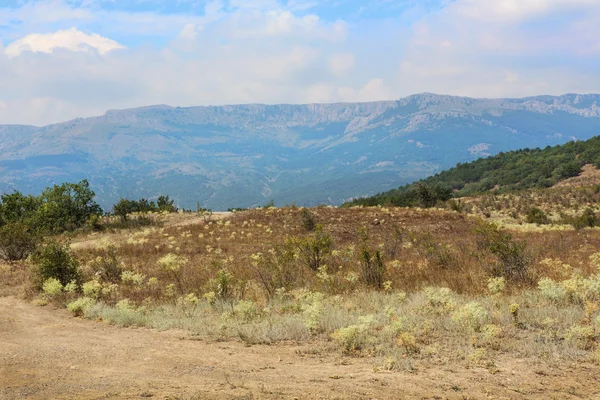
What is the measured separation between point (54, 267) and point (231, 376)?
36.8ft

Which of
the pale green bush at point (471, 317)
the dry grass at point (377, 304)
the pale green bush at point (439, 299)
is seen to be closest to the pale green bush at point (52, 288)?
the dry grass at point (377, 304)

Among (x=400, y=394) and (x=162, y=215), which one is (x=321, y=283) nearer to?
(x=400, y=394)

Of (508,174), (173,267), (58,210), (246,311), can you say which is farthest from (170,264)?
(508,174)

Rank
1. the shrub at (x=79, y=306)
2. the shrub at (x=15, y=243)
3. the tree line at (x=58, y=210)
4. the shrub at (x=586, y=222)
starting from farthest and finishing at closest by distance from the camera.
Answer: the tree line at (x=58, y=210), the shrub at (x=586, y=222), the shrub at (x=15, y=243), the shrub at (x=79, y=306)

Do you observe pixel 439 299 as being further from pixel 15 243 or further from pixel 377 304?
pixel 15 243

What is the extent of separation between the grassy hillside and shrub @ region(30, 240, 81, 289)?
41237mm

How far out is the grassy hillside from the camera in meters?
59.2

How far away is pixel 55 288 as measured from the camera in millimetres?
12539

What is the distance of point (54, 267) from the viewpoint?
13.9 m

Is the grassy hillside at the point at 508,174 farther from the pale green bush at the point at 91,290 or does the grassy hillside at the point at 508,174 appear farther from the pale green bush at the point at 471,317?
the pale green bush at the point at 471,317

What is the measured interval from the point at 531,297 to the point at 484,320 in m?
2.45

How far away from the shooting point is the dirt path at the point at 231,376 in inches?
203

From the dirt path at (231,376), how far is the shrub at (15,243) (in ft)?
49.4

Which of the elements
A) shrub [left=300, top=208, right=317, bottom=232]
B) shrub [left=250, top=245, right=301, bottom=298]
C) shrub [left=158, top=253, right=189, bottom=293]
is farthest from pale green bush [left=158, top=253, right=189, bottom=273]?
shrub [left=300, top=208, right=317, bottom=232]
